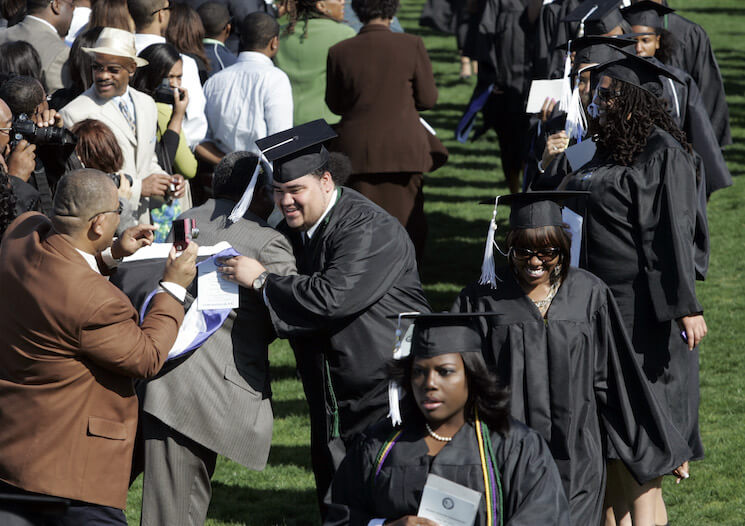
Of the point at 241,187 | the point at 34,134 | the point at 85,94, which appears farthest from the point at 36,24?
the point at 241,187

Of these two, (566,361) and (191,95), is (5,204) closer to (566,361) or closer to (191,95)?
(566,361)

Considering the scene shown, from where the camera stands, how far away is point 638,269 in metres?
4.94

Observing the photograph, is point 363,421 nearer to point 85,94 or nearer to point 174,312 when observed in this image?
point 174,312

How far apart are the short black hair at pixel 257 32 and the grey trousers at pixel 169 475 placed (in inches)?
131

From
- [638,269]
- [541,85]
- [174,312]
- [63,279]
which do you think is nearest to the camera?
[63,279]

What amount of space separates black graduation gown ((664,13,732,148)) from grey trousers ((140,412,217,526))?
15.1 feet

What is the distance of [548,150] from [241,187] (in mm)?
1802

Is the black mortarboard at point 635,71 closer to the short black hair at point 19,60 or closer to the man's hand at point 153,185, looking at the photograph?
the man's hand at point 153,185

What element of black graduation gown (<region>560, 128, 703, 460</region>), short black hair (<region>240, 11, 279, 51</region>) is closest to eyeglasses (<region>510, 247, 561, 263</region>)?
black graduation gown (<region>560, 128, 703, 460</region>)

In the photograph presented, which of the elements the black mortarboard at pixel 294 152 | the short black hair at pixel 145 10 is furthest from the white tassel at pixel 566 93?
the short black hair at pixel 145 10

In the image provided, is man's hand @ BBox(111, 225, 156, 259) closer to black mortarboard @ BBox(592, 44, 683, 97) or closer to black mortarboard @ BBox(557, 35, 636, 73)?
black mortarboard @ BBox(592, 44, 683, 97)

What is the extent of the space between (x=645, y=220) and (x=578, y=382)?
94 centimetres

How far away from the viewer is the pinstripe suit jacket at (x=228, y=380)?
15.0 feet

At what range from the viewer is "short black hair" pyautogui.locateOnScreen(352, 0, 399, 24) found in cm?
752
